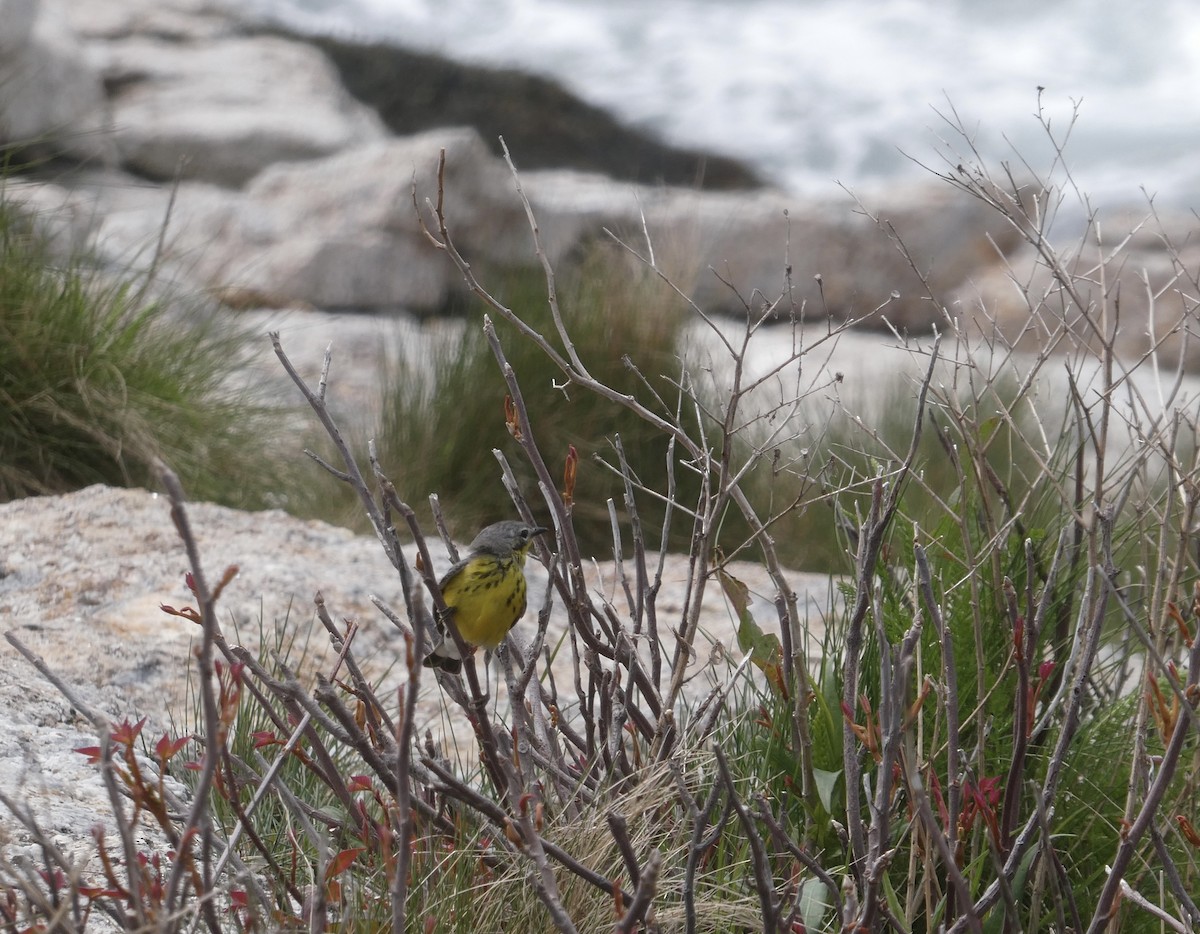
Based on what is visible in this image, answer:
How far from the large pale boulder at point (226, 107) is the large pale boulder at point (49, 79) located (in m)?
0.43

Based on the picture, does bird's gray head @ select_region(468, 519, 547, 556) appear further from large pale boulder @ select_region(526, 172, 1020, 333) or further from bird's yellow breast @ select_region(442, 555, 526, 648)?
large pale boulder @ select_region(526, 172, 1020, 333)

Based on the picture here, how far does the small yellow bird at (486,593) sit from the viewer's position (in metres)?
1.86

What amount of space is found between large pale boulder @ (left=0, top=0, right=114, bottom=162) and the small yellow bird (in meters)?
10.0

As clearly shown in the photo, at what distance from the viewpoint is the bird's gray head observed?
1981mm

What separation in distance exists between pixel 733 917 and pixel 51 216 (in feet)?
15.8

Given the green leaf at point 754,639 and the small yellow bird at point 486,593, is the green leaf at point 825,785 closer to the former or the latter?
the green leaf at point 754,639

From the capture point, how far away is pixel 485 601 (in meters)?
1.88

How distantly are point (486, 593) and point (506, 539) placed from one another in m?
0.14

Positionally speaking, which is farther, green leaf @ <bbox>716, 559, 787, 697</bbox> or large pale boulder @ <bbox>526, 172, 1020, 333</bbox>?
large pale boulder @ <bbox>526, 172, 1020, 333</bbox>

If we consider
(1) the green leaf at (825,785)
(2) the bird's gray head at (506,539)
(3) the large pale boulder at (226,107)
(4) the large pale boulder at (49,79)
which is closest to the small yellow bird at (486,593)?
(2) the bird's gray head at (506,539)

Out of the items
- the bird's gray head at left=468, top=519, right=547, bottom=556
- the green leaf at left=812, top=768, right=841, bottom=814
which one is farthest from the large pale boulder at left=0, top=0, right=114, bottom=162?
the green leaf at left=812, top=768, right=841, bottom=814

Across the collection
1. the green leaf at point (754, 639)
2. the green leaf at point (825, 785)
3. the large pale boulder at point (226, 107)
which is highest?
the green leaf at point (754, 639)

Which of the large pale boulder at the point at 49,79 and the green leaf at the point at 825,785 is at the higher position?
the green leaf at the point at 825,785

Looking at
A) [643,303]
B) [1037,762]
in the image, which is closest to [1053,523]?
[1037,762]
